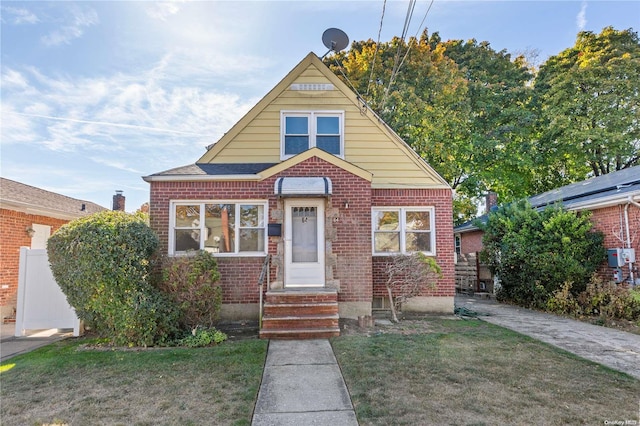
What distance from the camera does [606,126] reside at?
1734 cm

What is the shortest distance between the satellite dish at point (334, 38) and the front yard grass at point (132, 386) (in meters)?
8.80

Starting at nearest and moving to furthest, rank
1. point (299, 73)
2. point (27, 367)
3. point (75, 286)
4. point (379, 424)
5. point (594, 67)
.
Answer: point (379, 424), point (27, 367), point (75, 286), point (299, 73), point (594, 67)

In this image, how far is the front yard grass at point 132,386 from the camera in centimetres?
362

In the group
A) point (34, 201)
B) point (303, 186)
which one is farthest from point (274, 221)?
point (34, 201)

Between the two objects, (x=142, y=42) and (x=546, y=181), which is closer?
(x=142, y=42)

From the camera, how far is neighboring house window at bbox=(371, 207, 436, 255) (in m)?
9.64

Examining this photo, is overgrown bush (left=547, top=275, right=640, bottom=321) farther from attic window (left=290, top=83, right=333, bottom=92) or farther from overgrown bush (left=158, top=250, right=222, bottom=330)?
overgrown bush (left=158, top=250, right=222, bottom=330)

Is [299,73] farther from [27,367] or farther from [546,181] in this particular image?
[546,181]

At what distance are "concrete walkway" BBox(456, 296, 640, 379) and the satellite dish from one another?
885cm

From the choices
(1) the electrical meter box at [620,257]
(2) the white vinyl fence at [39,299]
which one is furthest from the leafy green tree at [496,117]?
(2) the white vinyl fence at [39,299]

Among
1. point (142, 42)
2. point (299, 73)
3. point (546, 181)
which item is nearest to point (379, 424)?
point (299, 73)

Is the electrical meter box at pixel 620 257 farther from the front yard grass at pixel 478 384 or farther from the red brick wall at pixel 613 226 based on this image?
the front yard grass at pixel 478 384

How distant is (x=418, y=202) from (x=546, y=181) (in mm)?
16292

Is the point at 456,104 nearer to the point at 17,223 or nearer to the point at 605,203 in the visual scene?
the point at 605,203
